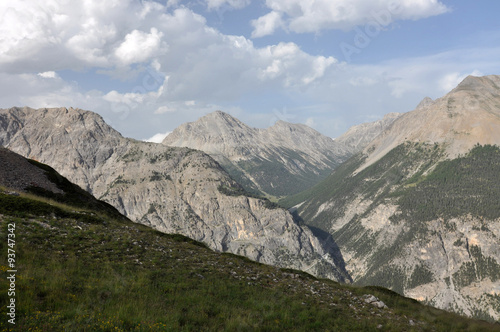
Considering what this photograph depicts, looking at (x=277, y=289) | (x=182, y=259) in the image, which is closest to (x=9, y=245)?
(x=182, y=259)

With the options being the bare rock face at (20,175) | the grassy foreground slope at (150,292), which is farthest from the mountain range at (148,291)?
the bare rock face at (20,175)

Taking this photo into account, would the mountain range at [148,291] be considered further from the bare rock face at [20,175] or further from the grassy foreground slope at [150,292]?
the bare rock face at [20,175]

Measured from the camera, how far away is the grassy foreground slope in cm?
1351

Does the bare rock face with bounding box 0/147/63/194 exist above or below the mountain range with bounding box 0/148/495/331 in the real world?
above

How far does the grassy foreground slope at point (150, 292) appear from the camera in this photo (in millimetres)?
13508

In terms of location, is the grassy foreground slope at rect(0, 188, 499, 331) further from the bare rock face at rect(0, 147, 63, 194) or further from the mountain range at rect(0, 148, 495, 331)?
the bare rock face at rect(0, 147, 63, 194)

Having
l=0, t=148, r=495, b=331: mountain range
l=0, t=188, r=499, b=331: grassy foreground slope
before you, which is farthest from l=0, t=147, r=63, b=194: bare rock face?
l=0, t=188, r=499, b=331: grassy foreground slope

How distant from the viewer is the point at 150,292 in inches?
696

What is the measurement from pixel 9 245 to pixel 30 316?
9724 mm

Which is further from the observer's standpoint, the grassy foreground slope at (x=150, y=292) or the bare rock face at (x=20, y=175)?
the bare rock face at (x=20, y=175)

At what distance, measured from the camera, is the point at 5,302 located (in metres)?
12.4

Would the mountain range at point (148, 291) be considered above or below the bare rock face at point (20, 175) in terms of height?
below

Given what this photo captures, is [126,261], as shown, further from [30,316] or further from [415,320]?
[415,320]

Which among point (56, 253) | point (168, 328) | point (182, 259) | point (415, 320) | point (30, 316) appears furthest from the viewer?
point (182, 259)
